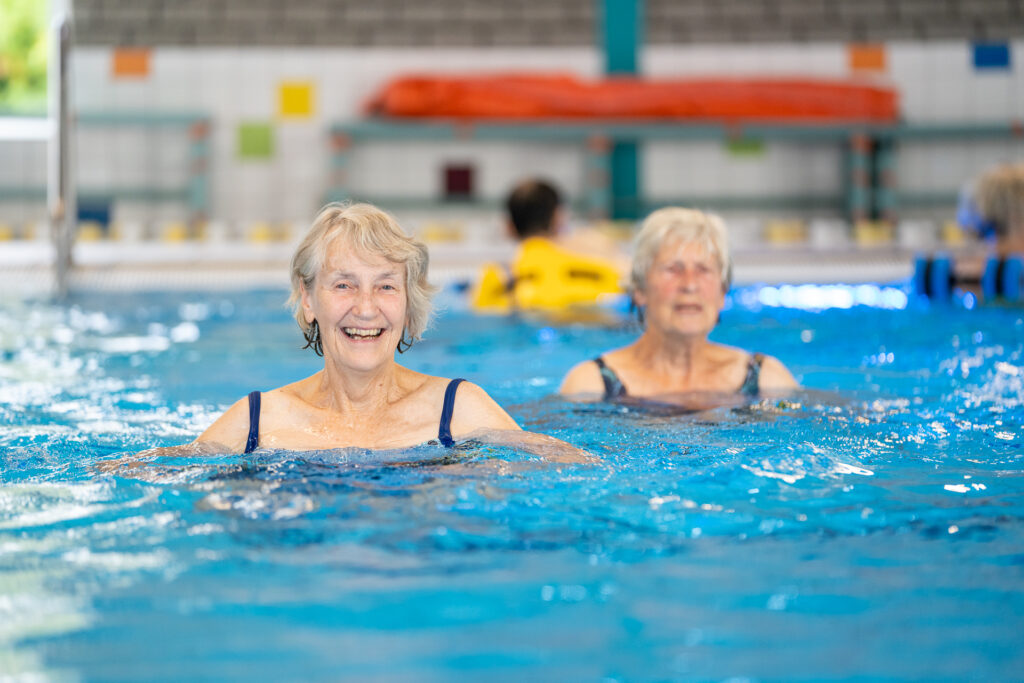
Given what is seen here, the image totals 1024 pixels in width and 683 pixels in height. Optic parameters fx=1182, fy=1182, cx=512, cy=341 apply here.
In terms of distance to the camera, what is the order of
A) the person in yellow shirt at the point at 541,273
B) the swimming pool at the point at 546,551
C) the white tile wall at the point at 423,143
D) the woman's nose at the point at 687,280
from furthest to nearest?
the white tile wall at the point at 423,143
the person in yellow shirt at the point at 541,273
the woman's nose at the point at 687,280
the swimming pool at the point at 546,551

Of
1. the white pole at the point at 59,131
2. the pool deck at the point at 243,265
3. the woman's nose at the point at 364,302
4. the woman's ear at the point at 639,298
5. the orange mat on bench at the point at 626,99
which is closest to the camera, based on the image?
the woman's nose at the point at 364,302

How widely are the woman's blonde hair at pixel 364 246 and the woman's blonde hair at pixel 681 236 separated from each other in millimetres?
951

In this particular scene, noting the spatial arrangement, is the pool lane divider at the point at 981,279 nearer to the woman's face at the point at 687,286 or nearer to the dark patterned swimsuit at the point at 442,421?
the woman's face at the point at 687,286

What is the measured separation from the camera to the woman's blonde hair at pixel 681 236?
353 centimetres

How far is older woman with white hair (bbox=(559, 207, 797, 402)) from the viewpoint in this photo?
3514 millimetres

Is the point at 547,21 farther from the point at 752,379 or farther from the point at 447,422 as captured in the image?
the point at 447,422

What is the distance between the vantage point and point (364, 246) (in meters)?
2.72

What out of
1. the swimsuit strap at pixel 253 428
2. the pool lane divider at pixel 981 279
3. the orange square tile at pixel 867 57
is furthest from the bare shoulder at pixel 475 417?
the orange square tile at pixel 867 57

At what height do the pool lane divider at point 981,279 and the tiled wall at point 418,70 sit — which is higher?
the tiled wall at point 418,70

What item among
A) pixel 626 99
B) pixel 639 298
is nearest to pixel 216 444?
pixel 639 298

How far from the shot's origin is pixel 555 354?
5324 mm

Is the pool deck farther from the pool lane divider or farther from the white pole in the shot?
the pool lane divider

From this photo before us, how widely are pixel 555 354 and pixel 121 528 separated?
10.2 ft

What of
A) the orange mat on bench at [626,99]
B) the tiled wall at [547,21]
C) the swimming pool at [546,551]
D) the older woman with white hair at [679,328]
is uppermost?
the tiled wall at [547,21]
